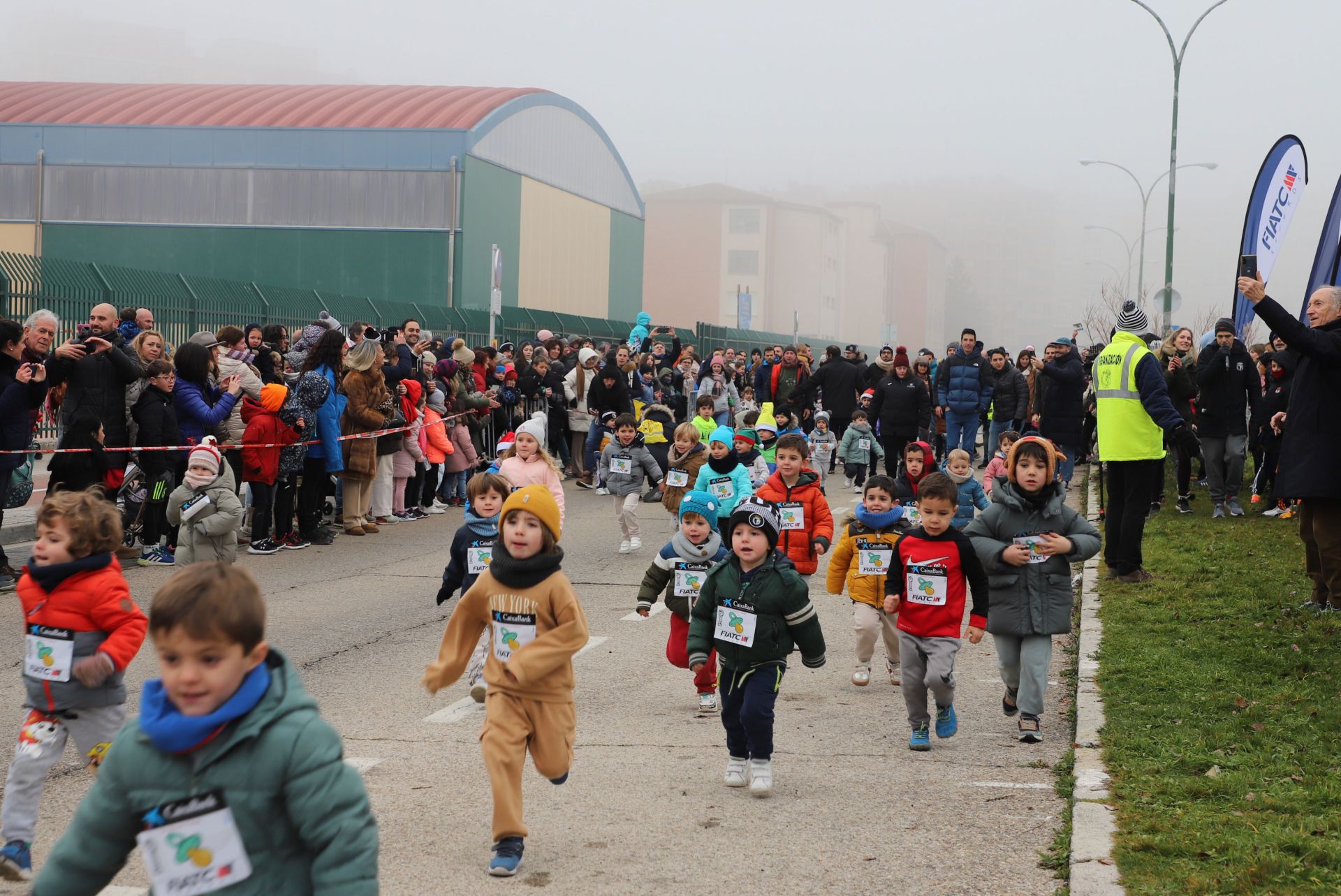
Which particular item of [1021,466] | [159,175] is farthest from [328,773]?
[159,175]

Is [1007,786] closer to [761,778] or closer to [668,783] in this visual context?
[761,778]

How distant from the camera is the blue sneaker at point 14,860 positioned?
4723mm

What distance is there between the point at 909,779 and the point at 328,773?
388 centimetres

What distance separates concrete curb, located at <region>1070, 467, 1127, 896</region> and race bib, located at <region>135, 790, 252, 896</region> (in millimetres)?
2864

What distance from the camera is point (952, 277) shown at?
162750 mm

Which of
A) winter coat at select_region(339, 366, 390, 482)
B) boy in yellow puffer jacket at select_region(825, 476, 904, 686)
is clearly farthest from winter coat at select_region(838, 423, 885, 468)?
boy in yellow puffer jacket at select_region(825, 476, 904, 686)

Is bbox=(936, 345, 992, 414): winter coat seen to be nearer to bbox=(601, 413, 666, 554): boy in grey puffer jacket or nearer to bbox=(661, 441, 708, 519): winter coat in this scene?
bbox=(601, 413, 666, 554): boy in grey puffer jacket

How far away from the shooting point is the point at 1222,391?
15453 millimetres

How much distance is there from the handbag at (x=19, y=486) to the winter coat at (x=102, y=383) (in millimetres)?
504

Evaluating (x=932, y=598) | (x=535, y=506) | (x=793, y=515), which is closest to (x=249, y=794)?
(x=535, y=506)

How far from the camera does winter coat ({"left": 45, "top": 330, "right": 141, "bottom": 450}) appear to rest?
11.3m

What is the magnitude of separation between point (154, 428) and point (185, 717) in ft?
32.2

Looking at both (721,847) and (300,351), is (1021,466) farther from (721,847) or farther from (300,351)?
(300,351)

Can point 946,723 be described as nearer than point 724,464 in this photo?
Yes
